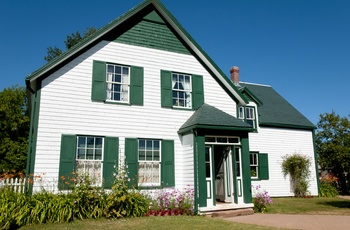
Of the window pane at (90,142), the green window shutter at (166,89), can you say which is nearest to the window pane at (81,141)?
the window pane at (90,142)

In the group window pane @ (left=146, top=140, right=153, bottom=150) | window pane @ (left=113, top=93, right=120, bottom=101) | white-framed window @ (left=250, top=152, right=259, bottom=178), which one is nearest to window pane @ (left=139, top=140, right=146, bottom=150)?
window pane @ (left=146, top=140, right=153, bottom=150)

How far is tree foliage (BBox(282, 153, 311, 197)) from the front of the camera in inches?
728

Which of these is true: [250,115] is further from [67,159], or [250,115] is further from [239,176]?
[67,159]

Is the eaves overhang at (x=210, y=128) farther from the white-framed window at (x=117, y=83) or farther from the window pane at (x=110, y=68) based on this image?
the window pane at (x=110, y=68)

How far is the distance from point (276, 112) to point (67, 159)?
14.4 m

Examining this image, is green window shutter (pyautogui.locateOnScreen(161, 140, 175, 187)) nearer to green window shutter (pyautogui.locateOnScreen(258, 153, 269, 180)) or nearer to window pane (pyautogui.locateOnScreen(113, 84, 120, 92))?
window pane (pyautogui.locateOnScreen(113, 84, 120, 92))

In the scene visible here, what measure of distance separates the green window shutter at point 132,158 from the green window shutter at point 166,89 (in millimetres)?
2175

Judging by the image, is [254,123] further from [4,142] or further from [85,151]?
[4,142]

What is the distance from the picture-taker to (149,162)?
478 inches

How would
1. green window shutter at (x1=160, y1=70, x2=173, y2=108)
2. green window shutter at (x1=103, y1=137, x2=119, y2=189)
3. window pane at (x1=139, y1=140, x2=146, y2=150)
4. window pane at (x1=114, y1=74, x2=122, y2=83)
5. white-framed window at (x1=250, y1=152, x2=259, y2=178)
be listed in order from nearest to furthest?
green window shutter at (x1=103, y1=137, x2=119, y2=189) < window pane at (x1=139, y1=140, x2=146, y2=150) < window pane at (x1=114, y1=74, x2=122, y2=83) < green window shutter at (x1=160, y1=70, x2=173, y2=108) < white-framed window at (x1=250, y1=152, x2=259, y2=178)

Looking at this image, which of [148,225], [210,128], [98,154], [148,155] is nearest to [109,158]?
[98,154]

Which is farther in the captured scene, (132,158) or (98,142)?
(132,158)

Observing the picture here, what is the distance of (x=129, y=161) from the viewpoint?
1166 cm

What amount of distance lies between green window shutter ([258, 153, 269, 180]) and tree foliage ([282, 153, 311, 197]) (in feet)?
4.66
